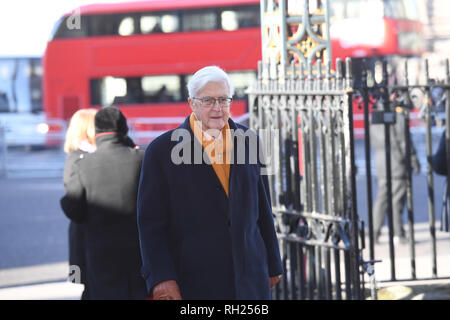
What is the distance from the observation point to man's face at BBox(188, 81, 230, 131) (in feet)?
11.3

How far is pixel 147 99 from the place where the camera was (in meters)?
22.0

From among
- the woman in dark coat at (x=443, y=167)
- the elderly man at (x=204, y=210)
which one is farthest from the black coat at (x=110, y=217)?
the woman in dark coat at (x=443, y=167)

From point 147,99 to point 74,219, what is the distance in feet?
56.8

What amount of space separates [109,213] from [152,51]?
16.9m

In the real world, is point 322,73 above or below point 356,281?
above

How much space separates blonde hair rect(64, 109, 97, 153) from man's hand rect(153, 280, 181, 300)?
7.90ft

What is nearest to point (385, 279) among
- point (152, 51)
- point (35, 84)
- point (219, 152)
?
point (219, 152)

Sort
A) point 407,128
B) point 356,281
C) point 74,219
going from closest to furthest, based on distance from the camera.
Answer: point 74,219 < point 356,281 < point 407,128

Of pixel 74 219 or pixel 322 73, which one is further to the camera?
pixel 322 73

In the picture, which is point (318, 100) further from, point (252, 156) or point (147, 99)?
point (147, 99)

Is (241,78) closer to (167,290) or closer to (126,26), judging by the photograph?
(126,26)

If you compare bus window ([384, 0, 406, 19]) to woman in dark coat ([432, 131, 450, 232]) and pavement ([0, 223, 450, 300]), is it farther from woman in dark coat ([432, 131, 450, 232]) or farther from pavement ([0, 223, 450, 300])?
woman in dark coat ([432, 131, 450, 232])

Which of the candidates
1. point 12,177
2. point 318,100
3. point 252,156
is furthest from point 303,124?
point 12,177

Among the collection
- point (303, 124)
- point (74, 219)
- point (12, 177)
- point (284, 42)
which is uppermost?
point (284, 42)
